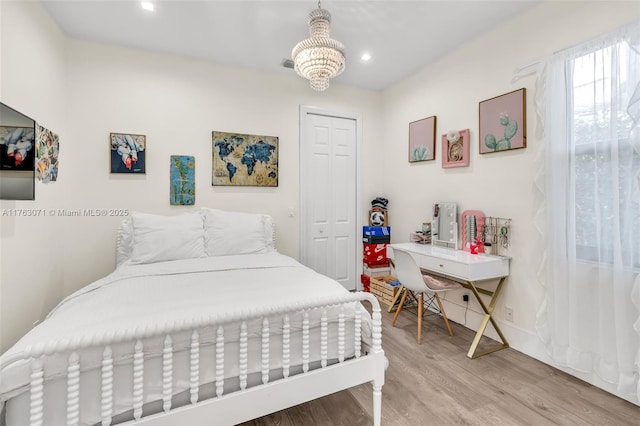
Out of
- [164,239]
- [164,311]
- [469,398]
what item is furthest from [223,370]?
[164,239]

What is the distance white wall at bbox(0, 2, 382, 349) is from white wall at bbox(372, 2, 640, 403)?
1.46m

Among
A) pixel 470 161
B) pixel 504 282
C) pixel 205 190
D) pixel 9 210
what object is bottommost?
pixel 504 282

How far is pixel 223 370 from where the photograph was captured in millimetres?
1315

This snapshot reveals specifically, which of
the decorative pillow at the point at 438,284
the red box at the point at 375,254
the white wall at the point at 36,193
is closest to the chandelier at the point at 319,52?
the white wall at the point at 36,193

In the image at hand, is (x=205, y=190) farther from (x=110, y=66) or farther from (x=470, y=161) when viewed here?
(x=470, y=161)

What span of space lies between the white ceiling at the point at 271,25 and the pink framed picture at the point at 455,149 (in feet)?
2.83

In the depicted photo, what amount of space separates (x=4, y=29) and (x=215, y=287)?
200cm

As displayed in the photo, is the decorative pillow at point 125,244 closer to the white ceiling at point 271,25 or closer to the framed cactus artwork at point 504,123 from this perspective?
the white ceiling at point 271,25

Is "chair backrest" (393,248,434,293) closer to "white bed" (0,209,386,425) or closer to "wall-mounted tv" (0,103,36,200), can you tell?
"white bed" (0,209,386,425)

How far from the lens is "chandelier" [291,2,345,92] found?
2125 mm

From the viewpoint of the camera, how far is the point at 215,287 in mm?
1814

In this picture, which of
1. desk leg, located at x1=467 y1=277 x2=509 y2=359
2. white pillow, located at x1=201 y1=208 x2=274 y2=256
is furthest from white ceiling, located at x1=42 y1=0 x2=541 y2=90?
desk leg, located at x1=467 y1=277 x2=509 y2=359

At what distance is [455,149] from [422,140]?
0.49m

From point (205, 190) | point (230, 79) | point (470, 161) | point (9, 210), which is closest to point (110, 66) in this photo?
point (230, 79)
